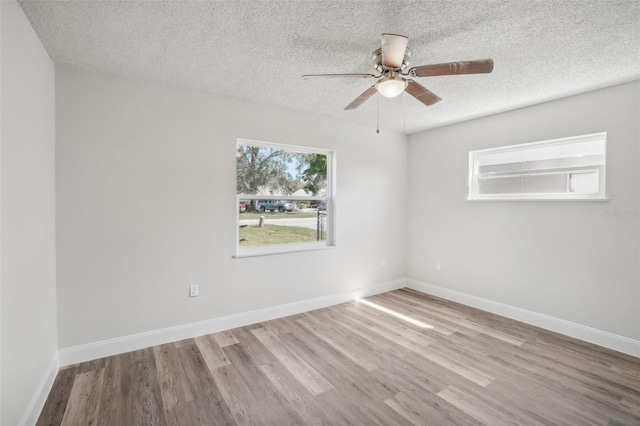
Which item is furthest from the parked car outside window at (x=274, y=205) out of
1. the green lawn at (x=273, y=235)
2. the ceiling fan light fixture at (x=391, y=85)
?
the ceiling fan light fixture at (x=391, y=85)

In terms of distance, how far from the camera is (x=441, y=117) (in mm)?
3775

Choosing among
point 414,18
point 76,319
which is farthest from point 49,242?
point 414,18

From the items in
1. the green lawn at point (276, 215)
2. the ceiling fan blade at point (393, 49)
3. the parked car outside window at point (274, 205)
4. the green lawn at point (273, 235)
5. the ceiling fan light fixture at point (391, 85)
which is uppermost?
the ceiling fan blade at point (393, 49)

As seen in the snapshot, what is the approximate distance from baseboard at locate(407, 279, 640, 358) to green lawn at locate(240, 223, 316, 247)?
82.7 inches

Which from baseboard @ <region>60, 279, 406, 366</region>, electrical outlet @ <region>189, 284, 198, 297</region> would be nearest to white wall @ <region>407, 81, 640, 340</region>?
baseboard @ <region>60, 279, 406, 366</region>

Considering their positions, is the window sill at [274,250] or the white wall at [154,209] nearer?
the white wall at [154,209]

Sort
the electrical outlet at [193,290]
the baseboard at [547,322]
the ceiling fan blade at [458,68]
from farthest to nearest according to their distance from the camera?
the electrical outlet at [193,290]
the baseboard at [547,322]
the ceiling fan blade at [458,68]

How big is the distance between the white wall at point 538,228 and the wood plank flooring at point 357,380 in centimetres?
49

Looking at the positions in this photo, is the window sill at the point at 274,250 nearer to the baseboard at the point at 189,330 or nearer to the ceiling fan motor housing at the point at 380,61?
the baseboard at the point at 189,330

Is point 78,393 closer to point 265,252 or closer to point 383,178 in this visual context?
point 265,252

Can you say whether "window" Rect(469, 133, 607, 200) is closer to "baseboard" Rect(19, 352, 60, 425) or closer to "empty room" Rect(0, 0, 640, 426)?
"empty room" Rect(0, 0, 640, 426)

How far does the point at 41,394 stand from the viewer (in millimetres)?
1952

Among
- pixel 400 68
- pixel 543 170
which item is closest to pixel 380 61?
pixel 400 68

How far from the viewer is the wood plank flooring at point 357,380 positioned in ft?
6.25
